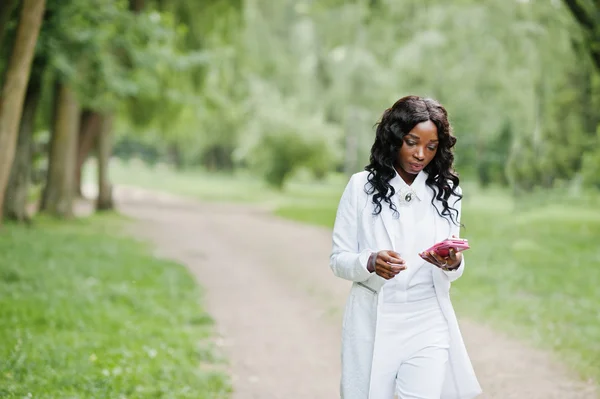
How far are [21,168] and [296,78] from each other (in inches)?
508

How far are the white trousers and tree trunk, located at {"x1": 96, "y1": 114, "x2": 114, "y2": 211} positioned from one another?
17.8 meters

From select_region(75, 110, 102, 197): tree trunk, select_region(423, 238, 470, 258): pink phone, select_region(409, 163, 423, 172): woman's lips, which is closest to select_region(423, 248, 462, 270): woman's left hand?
select_region(423, 238, 470, 258): pink phone

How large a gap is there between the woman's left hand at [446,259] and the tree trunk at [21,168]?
42.1 ft

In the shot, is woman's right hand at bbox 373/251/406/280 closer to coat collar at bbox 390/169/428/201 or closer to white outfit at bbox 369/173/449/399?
white outfit at bbox 369/173/449/399

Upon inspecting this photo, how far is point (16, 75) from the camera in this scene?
27.2ft

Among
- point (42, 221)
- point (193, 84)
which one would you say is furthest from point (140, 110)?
point (42, 221)

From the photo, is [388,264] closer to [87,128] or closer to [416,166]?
[416,166]

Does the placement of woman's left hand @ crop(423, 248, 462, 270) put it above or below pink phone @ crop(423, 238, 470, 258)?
below

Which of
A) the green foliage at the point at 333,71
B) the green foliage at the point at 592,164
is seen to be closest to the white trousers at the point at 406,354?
the green foliage at the point at 333,71

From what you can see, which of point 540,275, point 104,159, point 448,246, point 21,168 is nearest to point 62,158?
point 21,168

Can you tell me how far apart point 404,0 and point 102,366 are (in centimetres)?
1245

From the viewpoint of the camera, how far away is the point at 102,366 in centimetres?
557

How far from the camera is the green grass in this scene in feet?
16.9

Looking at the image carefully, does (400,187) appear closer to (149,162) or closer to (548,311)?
(548,311)
